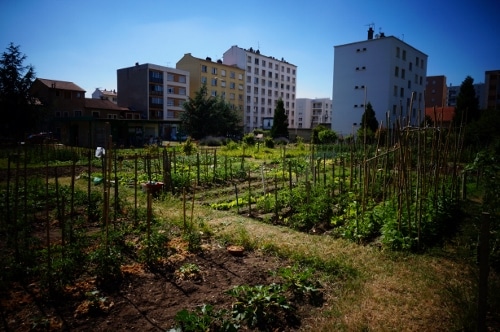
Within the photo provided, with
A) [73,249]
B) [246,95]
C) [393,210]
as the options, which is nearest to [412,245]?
[393,210]

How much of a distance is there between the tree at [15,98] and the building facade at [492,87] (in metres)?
78.8

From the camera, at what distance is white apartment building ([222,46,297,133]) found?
69.7 metres

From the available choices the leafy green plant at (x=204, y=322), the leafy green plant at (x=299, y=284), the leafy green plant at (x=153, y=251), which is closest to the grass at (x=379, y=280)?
the leafy green plant at (x=299, y=284)

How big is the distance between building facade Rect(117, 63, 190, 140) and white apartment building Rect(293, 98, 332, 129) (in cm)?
5036

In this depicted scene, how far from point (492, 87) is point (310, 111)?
160 feet

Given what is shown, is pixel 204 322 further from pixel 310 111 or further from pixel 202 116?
pixel 310 111

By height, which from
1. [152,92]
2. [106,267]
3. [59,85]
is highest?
[152,92]

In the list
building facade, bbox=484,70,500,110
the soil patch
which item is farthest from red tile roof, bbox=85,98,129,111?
building facade, bbox=484,70,500,110

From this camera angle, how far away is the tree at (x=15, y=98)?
30.3m

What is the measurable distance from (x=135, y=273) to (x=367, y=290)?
11.0 feet

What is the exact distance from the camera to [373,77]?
139ft

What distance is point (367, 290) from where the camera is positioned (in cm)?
423

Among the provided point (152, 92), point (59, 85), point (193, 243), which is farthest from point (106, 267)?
point (152, 92)

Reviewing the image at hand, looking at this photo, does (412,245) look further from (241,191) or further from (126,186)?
(126,186)
